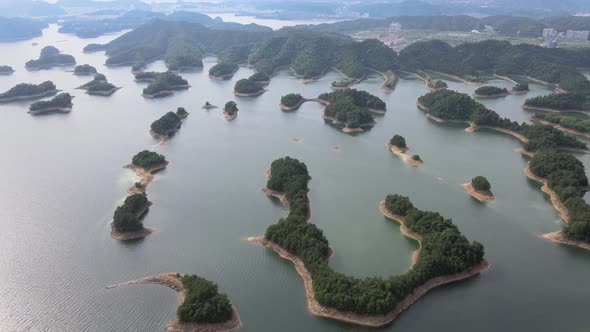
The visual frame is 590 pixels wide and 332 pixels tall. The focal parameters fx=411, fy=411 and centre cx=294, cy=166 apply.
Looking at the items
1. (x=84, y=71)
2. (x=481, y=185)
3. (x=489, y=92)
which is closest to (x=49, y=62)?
(x=84, y=71)

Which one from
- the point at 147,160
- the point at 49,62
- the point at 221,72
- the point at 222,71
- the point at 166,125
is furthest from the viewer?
the point at 49,62

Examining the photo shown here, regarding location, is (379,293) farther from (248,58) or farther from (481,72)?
(248,58)

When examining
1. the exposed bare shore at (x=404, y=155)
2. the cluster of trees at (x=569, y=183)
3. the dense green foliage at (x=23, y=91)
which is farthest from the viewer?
the dense green foliage at (x=23, y=91)

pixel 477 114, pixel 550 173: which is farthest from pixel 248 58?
pixel 550 173

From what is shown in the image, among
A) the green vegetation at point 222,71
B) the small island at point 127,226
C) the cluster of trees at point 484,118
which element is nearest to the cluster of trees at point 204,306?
the small island at point 127,226

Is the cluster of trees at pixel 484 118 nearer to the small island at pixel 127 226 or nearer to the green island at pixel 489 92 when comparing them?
the green island at pixel 489 92

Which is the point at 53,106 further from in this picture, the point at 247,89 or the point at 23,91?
the point at 247,89
